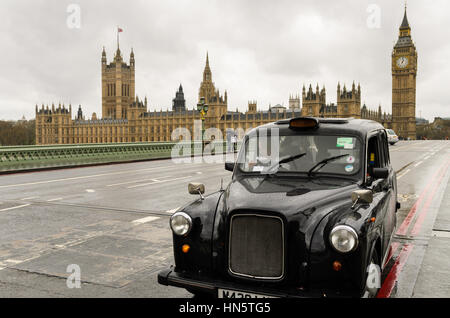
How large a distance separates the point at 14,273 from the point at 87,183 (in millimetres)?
10136

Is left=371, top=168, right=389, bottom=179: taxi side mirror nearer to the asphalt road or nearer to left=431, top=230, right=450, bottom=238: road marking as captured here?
Answer: the asphalt road

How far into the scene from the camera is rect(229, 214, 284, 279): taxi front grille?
3.69m

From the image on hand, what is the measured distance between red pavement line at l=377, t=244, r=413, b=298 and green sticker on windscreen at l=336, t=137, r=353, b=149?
66.7 inches

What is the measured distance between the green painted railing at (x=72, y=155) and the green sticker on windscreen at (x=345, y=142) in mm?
18679

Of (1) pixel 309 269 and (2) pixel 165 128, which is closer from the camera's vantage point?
(1) pixel 309 269

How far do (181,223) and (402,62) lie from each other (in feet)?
455

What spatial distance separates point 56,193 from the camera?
41.1 feet

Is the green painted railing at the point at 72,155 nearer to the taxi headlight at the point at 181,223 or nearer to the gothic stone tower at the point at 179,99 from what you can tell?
the taxi headlight at the point at 181,223

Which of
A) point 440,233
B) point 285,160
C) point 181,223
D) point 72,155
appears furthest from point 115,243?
point 72,155

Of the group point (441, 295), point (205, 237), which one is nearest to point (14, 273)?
point (205, 237)

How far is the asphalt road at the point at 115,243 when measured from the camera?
496 cm

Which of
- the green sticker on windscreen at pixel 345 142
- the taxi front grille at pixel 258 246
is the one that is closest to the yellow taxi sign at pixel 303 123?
the green sticker on windscreen at pixel 345 142
